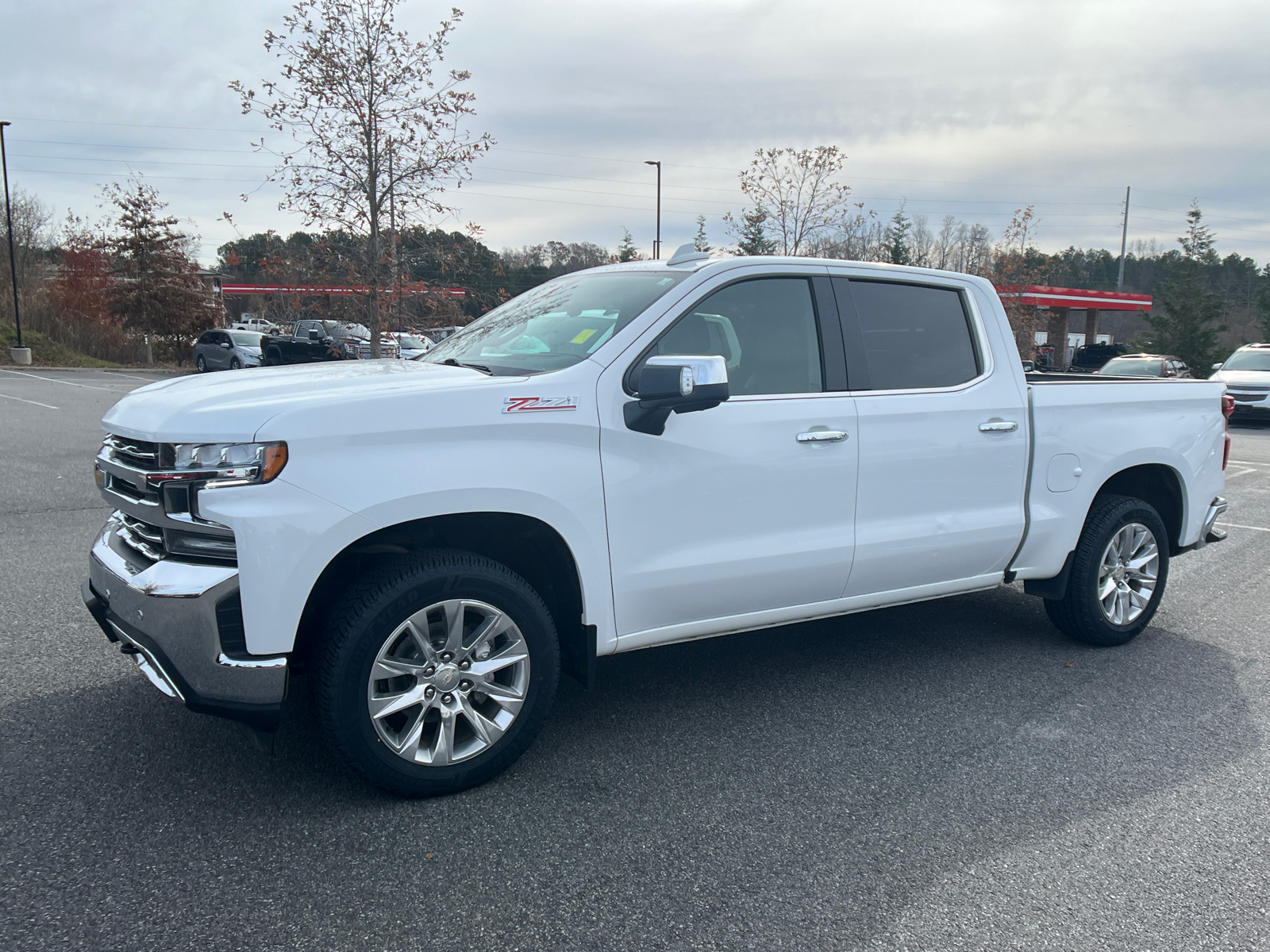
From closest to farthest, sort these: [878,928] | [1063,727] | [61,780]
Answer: [878,928] < [61,780] < [1063,727]

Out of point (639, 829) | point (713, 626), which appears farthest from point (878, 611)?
point (639, 829)

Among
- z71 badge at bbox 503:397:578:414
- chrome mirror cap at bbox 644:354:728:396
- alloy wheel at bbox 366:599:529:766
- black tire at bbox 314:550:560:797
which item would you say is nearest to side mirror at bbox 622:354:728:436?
chrome mirror cap at bbox 644:354:728:396

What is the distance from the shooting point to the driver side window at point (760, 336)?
12.3 feet

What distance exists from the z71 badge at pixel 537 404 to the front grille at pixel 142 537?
1235mm

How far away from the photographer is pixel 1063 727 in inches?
156

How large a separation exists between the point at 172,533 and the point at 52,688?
67.4 inches

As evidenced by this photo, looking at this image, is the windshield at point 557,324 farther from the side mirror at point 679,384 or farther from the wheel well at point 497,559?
the wheel well at point 497,559

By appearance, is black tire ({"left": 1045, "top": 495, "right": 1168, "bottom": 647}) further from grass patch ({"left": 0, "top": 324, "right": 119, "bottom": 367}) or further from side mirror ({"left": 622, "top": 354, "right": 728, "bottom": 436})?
grass patch ({"left": 0, "top": 324, "right": 119, "bottom": 367})

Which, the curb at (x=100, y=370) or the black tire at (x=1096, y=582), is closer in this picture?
the black tire at (x=1096, y=582)

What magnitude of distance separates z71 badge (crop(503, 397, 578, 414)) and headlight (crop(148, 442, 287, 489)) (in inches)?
30.3

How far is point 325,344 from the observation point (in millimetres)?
8961

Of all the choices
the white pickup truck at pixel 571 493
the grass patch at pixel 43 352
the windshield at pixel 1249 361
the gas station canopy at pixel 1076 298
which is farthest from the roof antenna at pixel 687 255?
the grass patch at pixel 43 352

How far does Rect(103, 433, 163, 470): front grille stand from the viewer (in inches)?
118

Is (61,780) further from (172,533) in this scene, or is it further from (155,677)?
(172,533)
